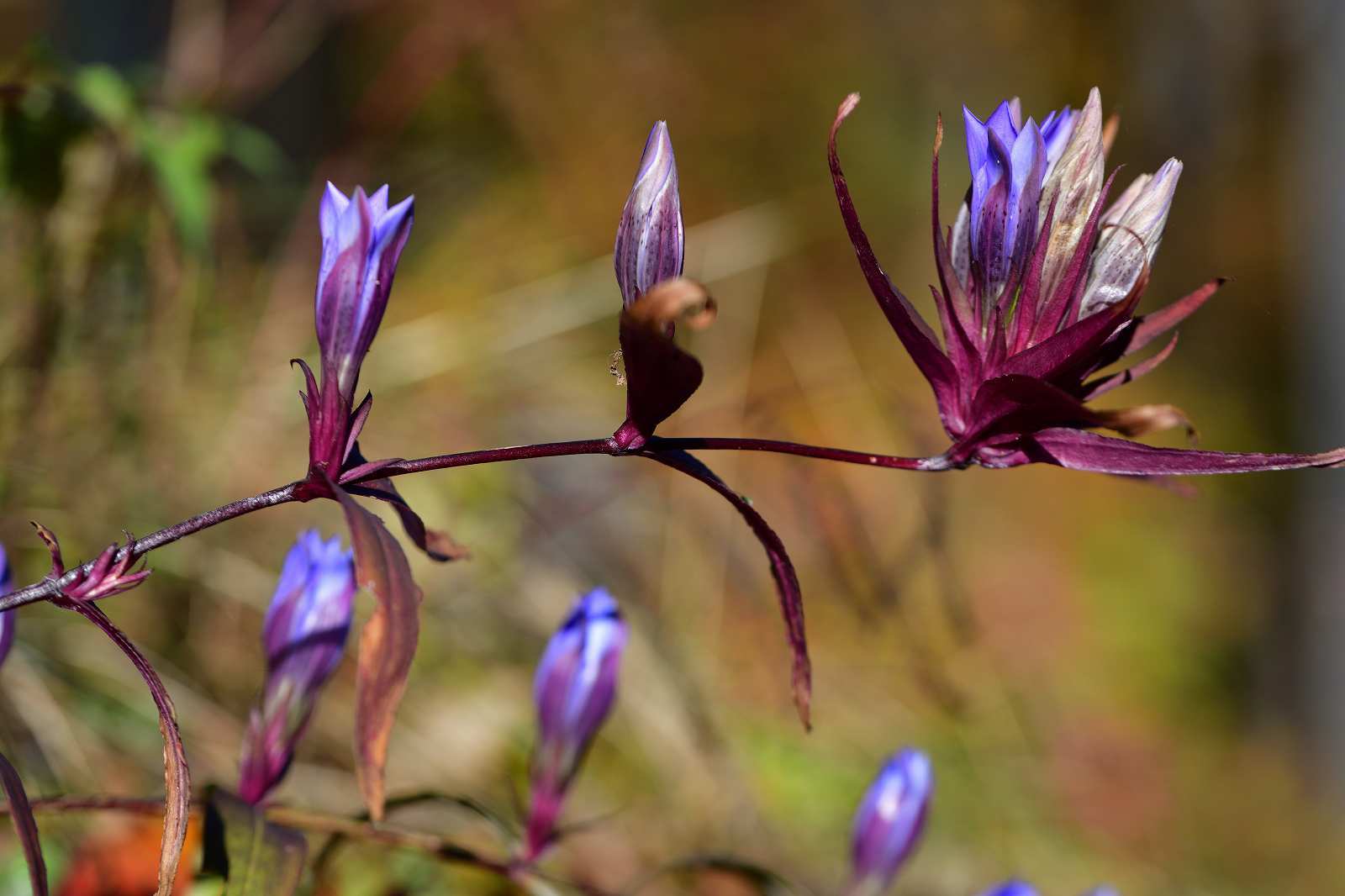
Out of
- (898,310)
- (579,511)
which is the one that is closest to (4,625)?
(898,310)

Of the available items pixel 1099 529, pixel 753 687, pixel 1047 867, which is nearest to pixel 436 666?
pixel 753 687

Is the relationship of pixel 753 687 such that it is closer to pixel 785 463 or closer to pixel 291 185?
pixel 785 463

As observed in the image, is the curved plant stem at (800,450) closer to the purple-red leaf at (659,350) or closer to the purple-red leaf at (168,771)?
the purple-red leaf at (659,350)

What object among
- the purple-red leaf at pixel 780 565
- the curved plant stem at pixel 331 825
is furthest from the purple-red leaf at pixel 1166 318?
the curved plant stem at pixel 331 825

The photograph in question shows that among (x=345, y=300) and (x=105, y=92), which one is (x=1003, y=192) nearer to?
(x=345, y=300)

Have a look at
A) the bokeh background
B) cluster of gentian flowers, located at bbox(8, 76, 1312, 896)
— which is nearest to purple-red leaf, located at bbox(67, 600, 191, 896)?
cluster of gentian flowers, located at bbox(8, 76, 1312, 896)

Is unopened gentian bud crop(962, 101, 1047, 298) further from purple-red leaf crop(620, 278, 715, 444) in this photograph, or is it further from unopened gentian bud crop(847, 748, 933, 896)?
unopened gentian bud crop(847, 748, 933, 896)
